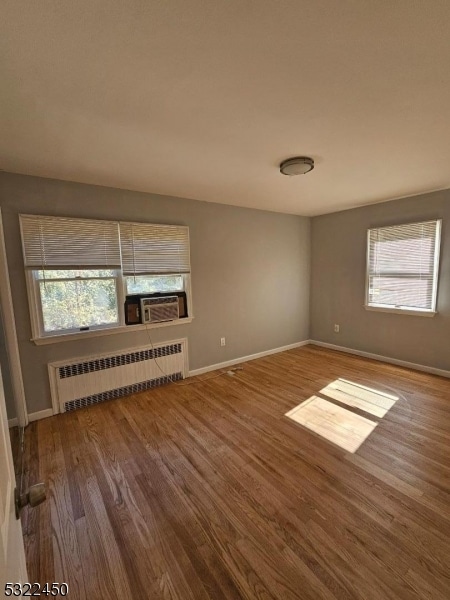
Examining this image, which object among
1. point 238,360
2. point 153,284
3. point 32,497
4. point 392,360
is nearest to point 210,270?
point 153,284

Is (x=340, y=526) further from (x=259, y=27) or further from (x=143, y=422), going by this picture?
(x=259, y=27)

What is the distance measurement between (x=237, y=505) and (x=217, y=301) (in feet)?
8.07

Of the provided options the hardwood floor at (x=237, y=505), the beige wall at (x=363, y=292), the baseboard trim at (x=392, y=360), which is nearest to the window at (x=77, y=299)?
the hardwood floor at (x=237, y=505)

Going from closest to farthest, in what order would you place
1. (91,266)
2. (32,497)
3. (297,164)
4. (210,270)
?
1. (32,497)
2. (297,164)
3. (91,266)
4. (210,270)

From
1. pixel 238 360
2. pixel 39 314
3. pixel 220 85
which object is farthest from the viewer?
pixel 238 360

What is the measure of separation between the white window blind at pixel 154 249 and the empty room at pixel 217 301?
0.09 ft

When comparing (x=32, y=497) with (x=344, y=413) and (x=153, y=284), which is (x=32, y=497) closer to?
(x=344, y=413)

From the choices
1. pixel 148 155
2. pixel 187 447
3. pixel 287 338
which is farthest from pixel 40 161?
pixel 287 338

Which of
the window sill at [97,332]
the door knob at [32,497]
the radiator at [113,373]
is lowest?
the radiator at [113,373]

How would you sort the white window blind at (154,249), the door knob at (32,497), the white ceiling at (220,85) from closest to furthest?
the door knob at (32,497), the white ceiling at (220,85), the white window blind at (154,249)

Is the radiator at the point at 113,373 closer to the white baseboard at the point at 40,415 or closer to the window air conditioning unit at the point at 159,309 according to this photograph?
the white baseboard at the point at 40,415

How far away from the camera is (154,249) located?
3.14 m

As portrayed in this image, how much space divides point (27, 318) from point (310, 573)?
111 inches

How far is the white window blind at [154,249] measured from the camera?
298cm
